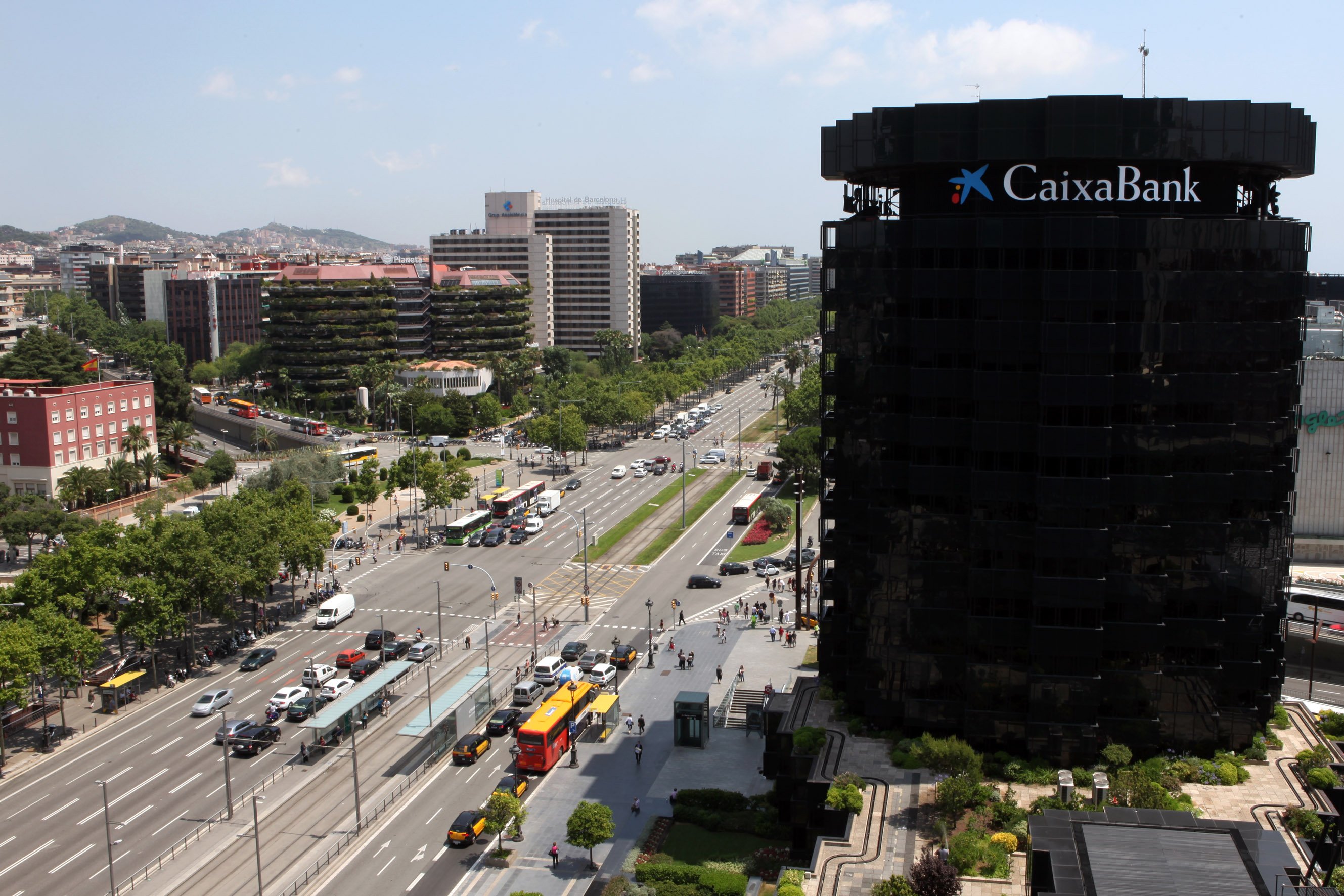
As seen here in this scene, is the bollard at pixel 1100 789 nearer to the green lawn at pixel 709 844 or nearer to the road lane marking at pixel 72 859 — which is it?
the green lawn at pixel 709 844

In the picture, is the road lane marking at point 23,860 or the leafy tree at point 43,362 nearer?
the road lane marking at point 23,860

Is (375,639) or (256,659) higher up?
(375,639)

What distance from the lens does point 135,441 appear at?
14950 centimetres

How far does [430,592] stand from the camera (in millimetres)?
112125

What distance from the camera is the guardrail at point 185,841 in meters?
59.5

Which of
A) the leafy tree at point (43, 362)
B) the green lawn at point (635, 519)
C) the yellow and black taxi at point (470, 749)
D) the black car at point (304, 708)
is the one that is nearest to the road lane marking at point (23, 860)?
the black car at point (304, 708)

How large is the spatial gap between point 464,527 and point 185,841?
224 ft

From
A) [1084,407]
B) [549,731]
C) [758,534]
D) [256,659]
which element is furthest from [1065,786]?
[758,534]

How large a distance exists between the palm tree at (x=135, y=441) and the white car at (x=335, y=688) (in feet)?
258

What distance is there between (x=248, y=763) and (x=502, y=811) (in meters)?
23.1

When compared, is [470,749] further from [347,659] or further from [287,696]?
[347,659]

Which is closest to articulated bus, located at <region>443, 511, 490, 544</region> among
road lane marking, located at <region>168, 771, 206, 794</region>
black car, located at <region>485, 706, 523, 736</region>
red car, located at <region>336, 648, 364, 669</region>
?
red car, located at <region>336, 648, 364, 669</region>

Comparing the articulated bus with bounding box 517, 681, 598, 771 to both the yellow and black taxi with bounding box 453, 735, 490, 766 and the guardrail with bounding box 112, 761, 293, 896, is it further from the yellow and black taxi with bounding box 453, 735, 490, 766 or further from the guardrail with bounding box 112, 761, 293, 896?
the guardrail with bounding box 112, 761, 293, 896

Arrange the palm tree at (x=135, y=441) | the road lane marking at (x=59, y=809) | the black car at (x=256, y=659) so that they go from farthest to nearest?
the palm tree at (x=135, y=441) < the black car at (x=256, y=659) < the road lane marking at (x=59, y=809)
